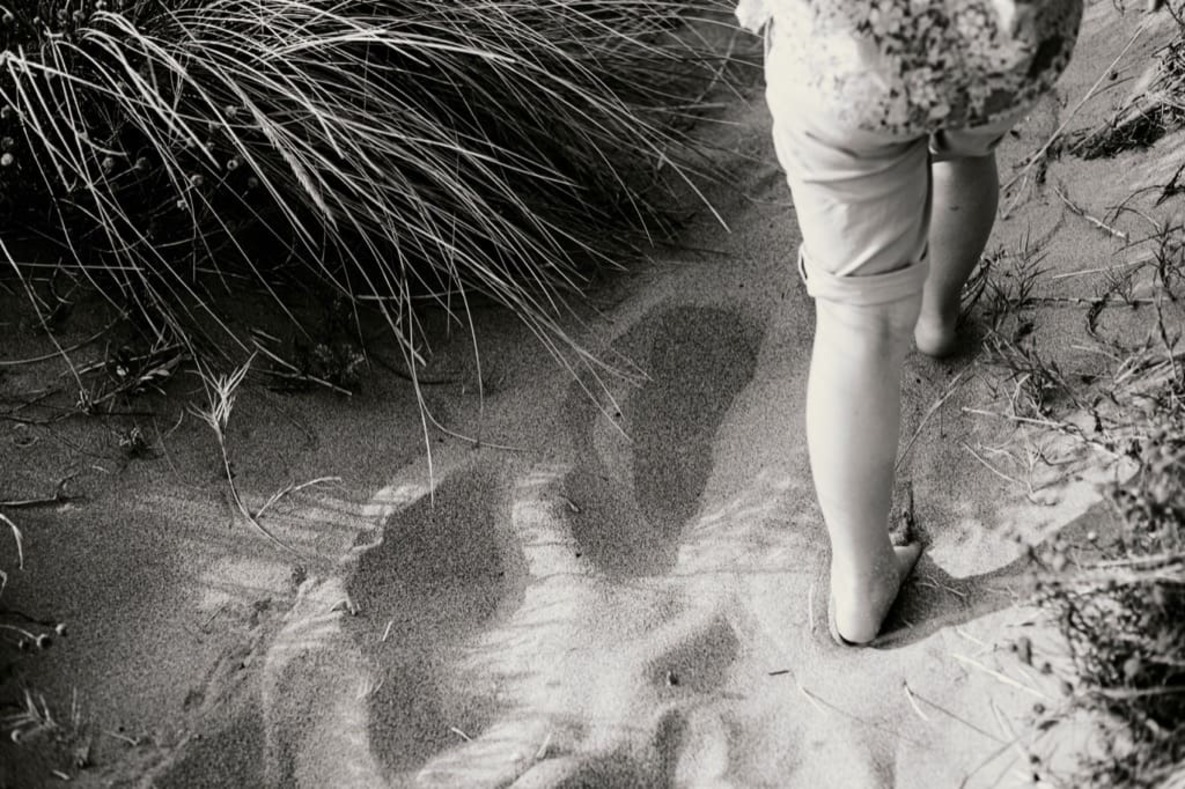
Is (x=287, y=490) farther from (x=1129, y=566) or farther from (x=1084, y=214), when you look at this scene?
(x=1084, y=214)

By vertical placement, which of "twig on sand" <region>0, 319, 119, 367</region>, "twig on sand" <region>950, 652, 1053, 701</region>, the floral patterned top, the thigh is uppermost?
the floral patterned top

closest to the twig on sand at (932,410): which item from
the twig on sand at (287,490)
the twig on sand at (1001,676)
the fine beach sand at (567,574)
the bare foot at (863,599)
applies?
the fine beach sand at (567,574)

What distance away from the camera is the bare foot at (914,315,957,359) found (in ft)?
7.36

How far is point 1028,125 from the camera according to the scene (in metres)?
2.72

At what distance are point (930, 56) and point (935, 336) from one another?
3.25 feet

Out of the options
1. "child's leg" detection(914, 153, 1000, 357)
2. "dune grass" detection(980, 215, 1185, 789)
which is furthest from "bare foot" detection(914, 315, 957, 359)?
"dune grass" detection(980, 215, 1185, 789)

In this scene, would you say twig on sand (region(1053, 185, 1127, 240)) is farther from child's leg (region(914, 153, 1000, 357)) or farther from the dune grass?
child's leg (region(914, 153, 1000, 357))

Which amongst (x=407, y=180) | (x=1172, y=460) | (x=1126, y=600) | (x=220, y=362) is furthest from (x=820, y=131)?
(x=220, y=362)

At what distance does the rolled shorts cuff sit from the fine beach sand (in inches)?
16.6

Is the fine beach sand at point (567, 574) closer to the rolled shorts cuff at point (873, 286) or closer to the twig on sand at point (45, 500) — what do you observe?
the twig on sand at point (45, 500)

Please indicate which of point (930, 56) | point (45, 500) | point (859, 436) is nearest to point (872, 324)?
point (859, 436)

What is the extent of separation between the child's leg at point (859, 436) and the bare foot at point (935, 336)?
21.1 inches

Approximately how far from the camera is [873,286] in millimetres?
1571

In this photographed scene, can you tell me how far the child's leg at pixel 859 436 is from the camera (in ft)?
5.35
